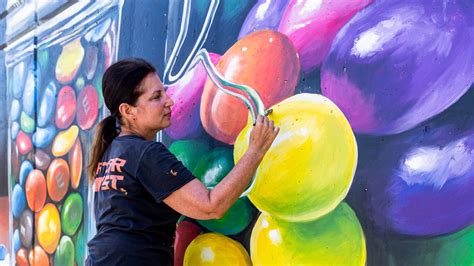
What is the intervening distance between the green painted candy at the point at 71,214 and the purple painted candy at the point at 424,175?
2422mm

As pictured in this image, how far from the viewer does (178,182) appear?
2.00 meters

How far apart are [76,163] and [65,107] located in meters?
0.42

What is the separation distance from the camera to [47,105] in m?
4.44

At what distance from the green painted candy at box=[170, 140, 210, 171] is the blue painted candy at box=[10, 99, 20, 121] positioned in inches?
104

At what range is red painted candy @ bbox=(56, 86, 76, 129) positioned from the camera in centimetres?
403

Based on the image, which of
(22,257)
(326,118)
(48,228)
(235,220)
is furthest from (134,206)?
(22,257)

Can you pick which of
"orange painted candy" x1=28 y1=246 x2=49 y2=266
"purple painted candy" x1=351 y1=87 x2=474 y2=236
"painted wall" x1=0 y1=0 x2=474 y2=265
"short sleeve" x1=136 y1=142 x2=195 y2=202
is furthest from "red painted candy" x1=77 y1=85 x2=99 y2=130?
"purple painted candy" x1=351 y1=87 x2=474 y2=236

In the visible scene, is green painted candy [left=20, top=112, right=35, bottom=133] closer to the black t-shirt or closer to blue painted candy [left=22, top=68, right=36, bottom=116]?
blue painted candy [left=22, top=68, right=36, bottom=116]

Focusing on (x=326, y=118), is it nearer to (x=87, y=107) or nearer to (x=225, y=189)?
(x=225, y=189)

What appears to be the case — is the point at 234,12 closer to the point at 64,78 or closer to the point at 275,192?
the point at 275,192

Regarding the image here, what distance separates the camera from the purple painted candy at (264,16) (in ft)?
7.54

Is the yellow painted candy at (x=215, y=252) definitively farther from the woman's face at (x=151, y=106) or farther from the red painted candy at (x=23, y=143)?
the red painted candy at (x=23, y=143)

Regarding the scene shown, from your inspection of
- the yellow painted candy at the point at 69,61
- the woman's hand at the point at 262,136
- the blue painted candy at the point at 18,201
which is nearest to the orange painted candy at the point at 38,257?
the blue painted candy at the point at 18,201

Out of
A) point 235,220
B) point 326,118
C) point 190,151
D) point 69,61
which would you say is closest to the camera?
point 326,118
